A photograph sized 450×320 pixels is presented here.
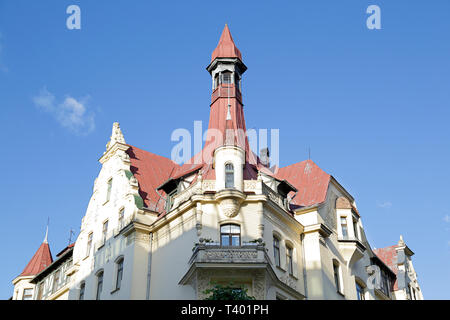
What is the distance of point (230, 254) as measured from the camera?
2838cm

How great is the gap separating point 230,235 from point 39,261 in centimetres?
2707

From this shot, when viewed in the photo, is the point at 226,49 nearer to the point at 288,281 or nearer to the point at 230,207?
the point at 230,207

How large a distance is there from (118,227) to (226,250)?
31.9 ft

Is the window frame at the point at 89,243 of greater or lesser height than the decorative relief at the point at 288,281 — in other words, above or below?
above

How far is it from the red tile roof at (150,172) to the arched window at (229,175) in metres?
5.80

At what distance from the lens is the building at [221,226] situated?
29875mm

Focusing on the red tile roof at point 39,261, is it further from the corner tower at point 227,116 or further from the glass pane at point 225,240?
the glass pane at point 225,240

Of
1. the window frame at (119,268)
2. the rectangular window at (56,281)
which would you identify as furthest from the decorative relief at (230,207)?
the rectangular window at (56,281)

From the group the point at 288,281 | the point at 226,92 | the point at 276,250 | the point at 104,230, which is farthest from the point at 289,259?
the point at 104,230

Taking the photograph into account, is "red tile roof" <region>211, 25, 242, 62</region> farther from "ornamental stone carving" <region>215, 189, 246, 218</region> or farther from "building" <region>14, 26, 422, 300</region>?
"ornamental stone carving" <region>215, 189, 246, 218</region>

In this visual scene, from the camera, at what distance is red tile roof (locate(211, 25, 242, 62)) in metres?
39.4

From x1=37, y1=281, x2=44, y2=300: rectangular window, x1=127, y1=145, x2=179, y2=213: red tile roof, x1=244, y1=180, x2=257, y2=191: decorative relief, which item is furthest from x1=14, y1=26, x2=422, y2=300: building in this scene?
x1=37, y1=281, x2=44, y2=300: rectangular window
